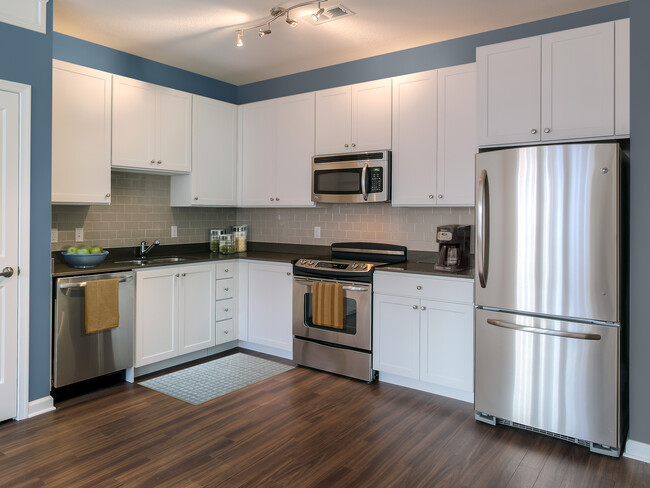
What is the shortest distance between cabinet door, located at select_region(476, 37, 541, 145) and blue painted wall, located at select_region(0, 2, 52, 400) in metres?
2.75

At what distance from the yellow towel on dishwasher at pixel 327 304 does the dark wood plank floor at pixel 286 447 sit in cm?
59

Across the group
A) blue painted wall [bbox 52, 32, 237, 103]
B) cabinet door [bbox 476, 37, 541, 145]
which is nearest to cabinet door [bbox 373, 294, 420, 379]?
cabinet door [bbox 476, 37, 541, 145]

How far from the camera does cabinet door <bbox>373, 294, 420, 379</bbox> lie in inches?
137

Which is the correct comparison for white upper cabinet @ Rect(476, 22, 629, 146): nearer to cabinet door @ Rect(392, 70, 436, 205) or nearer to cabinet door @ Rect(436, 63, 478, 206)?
cabinet door @ Rect(436, 63, 478, 206)

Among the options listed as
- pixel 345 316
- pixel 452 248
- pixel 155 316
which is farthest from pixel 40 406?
pixel 452 248

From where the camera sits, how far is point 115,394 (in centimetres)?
343

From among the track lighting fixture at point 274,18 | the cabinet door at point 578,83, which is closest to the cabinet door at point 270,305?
the track lighting fixture at point 274,18

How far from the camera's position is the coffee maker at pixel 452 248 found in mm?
3451

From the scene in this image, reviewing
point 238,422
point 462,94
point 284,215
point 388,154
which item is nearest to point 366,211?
point 388,154

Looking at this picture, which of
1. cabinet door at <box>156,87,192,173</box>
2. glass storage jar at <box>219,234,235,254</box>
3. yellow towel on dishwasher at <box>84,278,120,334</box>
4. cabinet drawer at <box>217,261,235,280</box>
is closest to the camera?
yellow towel on dishwasher at <box>84,278,120,334</box>

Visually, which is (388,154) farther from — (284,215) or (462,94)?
(284,215)

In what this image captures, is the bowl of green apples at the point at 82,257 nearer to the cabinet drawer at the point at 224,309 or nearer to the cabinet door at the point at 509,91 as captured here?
the cabinet drawer at the point at 224,309

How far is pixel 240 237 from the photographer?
196 inches

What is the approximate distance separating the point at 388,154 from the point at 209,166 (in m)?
1.76
